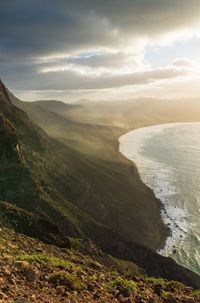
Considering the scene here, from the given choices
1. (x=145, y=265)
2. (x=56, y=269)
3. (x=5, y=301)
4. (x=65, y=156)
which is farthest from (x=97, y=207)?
(x=5, y=301)

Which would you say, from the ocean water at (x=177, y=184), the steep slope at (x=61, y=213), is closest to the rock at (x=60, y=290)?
the steep slope at (x=61, y=213)

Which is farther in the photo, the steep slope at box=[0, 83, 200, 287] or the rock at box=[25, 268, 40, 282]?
the steep slope at box=[0, 83, 200, 287]

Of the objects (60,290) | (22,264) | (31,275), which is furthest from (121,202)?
(60,290)

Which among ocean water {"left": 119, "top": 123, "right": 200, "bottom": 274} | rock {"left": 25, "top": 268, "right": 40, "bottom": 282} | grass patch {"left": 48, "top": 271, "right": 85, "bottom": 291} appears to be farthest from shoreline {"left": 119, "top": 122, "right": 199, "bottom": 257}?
rock {"left": 25, "top": 268, "right": 40, "bottom": 282}

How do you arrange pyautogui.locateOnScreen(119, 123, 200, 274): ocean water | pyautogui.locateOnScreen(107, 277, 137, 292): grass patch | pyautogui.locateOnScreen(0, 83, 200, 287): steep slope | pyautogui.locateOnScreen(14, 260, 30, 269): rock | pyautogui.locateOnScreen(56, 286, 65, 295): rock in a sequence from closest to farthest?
pyautogui.locateOnScreen(56, 286, 65, 295): rock, pyautogui.locateOnScreen(14, 260, 30, 269): rock, pyautogui.locateOnScreen(107, 277, 137, 292): grass patch, pyautogui.locateOnScreen(0, 83, 200, 287): steep slope, pyautogui.locateOnScreen(119, 123, 200, 274): ocean water

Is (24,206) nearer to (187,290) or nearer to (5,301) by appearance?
(187,290)

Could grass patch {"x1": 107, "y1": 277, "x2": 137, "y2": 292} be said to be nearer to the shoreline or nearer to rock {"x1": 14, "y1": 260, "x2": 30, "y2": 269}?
rock {"x1": 14, "y1": 260, "x2": 30, "y2": 269}
